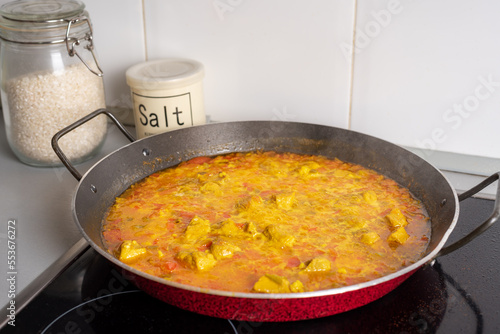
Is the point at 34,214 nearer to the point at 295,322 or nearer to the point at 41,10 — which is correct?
the point at 41,10

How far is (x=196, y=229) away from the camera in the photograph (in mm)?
1008

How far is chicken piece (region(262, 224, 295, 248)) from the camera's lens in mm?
962

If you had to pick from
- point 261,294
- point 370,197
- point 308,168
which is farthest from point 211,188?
point 261,294

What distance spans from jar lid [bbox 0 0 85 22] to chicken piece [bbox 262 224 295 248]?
0.67m

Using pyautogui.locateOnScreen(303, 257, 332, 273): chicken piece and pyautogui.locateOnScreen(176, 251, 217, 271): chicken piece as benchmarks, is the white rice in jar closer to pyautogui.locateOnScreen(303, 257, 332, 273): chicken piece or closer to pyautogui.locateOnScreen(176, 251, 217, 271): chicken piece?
pyautogui.locateOnScreen(176, 251, 217, 271): chicken piece

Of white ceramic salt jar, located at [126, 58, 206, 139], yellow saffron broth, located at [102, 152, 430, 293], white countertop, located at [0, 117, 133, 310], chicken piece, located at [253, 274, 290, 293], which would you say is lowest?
white countertop, located at [0, 117, 133, 310]

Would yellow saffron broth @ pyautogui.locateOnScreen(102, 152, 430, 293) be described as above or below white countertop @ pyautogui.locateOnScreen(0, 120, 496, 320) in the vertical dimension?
above

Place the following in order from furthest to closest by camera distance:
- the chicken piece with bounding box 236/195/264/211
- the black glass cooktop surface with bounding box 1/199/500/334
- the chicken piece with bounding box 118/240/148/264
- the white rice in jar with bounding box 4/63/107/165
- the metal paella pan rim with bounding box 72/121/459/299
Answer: the white rice in jar with bounding box 4/63/107/165 < the chicken piece with bounding box 236/195/264/211 < the chicken piece with bounding box 118/240/148/264 < the black glass cooktop surface with bounding box 1/199/500/334 < the metal paella pan rim with bounding box 72/121/459/299

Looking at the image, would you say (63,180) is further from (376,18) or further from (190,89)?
(376,18)

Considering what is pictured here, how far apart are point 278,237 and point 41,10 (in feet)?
2.49

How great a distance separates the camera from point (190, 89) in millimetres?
1305

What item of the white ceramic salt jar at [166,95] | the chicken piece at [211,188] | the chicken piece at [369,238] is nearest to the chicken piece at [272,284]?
the chicken piece at [369,238]

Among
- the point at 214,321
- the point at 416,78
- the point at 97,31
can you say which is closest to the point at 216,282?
the point at 214,321

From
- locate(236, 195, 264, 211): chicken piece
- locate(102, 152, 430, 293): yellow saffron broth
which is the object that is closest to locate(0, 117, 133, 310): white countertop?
locate(102, 152, 430, 293): yellow saffron broth
